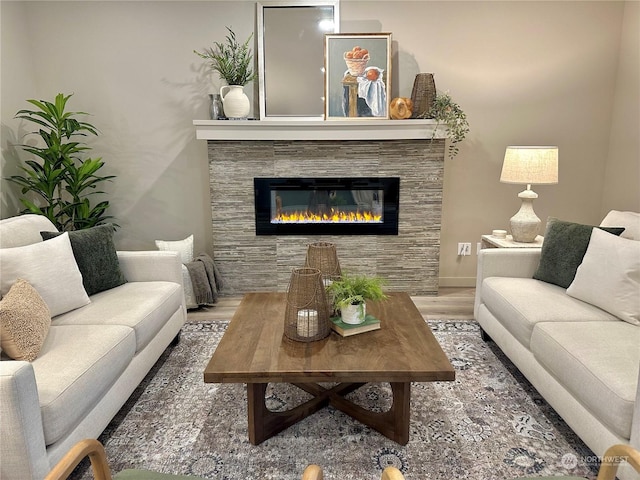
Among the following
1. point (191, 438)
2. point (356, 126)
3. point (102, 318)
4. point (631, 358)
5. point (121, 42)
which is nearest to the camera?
point (631, 358)

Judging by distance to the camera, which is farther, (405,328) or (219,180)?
(219,180)

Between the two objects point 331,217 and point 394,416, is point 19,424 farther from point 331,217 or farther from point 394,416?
point 331,217

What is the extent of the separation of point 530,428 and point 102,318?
7.01 ft

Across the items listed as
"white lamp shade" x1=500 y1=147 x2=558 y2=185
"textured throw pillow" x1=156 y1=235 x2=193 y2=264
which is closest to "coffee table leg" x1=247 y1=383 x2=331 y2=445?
"textured throw pillow" x1=156 y1=235 x2=193 y2=264

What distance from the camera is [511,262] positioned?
9.36 feet

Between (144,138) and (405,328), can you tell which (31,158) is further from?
(405,328)

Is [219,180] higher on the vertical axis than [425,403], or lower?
higher

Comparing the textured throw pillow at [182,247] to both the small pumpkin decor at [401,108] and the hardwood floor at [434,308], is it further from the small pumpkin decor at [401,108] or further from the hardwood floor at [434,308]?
the small pumpkin decor at [401,108]

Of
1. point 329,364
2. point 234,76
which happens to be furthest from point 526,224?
point 234,76

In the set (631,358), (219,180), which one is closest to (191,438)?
(631,358)

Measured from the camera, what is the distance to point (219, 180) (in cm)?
375

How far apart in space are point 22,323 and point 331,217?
101 inches

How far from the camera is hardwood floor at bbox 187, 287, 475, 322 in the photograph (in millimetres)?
3436

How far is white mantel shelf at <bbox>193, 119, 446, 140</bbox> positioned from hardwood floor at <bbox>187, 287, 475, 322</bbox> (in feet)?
4.52
